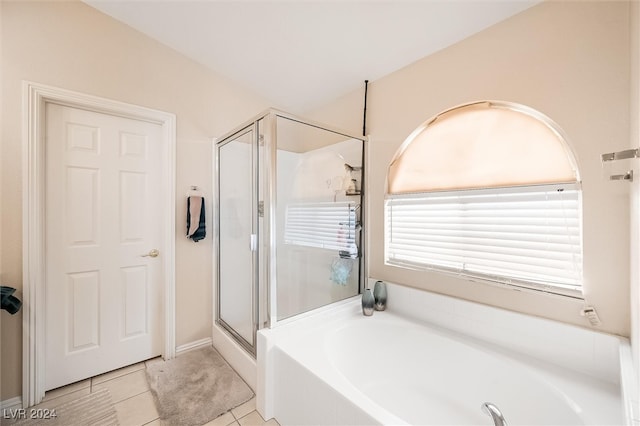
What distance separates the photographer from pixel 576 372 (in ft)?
4.27

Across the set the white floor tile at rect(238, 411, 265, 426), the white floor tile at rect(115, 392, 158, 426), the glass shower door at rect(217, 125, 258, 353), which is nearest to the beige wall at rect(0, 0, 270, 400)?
the glass shower door at rect(217, 125, 258, 353)

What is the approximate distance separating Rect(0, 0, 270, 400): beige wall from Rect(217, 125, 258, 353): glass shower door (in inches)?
6.3

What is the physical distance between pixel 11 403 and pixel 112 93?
2.23 m

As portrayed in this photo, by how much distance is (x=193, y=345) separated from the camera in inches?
94.2

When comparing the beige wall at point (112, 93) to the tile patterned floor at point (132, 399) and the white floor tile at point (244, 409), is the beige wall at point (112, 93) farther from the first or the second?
the white floor tile at point (244, 409)

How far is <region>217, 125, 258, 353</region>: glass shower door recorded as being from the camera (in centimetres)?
→ 201

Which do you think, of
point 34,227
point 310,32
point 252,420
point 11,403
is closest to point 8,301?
point 34,227

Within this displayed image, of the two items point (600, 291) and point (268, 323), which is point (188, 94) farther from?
point (600, 291)

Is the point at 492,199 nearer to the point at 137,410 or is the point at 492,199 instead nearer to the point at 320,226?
the point at 320,226

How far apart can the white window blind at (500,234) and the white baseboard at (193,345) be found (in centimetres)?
199

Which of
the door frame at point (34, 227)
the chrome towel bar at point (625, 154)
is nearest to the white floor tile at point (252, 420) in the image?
the door frame at point (34, 227)

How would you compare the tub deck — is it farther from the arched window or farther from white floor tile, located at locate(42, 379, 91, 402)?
white floor tile, located at locate(42, 379, 91, 402)

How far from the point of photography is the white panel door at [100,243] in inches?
73.4

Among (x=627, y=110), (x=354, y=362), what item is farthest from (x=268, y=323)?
(x=627, y=110)
